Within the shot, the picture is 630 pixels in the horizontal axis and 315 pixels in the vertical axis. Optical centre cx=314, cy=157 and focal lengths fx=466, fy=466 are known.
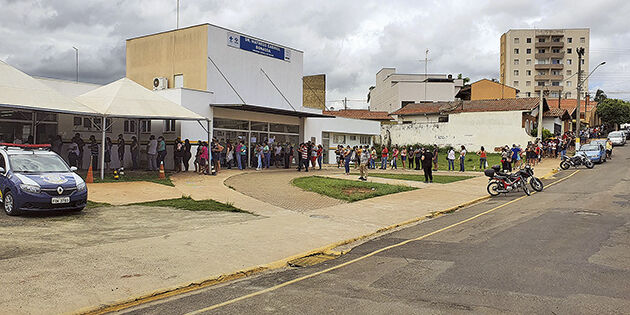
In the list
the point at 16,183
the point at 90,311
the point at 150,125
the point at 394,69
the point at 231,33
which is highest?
the point at 394,69

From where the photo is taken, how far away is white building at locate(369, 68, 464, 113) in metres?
61.6

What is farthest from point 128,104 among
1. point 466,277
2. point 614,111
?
point 614,111

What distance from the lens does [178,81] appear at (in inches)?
1041

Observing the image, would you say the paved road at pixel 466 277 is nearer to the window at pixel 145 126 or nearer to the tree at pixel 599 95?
the window at pixel 145 126

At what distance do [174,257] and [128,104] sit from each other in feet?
44.5

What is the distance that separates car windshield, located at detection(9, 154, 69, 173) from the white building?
174ft

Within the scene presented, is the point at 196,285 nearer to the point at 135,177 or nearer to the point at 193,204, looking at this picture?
the point at 193,204

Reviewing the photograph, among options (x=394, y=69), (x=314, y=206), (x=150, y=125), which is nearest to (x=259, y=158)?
(x=150, y=125)

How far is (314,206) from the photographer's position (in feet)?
47.1

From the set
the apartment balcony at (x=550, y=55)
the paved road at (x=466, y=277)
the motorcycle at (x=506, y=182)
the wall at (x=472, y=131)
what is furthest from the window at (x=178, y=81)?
the apartment balcony at (x=550, y=55)

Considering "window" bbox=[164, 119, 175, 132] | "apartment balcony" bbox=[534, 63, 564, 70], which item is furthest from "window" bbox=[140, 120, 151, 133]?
"apartment balcony" bbox=[534, 63, 564, 70]

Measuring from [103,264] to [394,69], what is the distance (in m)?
67.9

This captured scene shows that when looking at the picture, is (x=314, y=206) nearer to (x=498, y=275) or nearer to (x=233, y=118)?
(x=498, y=275)

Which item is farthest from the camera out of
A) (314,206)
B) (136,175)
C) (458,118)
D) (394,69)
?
(394,69)
